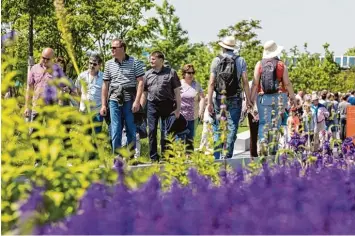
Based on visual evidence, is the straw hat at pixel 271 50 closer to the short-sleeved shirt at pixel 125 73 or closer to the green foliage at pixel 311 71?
the short-sleeved shirt at pixel 125 73

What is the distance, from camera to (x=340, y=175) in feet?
12.9

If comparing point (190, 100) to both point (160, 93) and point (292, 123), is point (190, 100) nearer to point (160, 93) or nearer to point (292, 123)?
point (160, 93)

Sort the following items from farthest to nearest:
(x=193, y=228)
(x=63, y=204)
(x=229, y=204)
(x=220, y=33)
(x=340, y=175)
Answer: (x=220, y=33) < (x=340, y=175) < (x=63, y=204) < (x=229, y=204) < (x=193, y=228)

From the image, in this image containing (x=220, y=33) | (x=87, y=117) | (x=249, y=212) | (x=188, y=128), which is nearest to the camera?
(x=249, y=212)

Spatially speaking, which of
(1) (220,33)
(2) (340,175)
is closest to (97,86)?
(2) (340,175)

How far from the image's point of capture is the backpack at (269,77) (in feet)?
31.9

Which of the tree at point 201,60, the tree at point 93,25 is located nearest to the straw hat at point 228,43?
the tree at point 93,25

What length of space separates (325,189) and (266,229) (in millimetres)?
843

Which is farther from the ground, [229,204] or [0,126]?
[0,126]

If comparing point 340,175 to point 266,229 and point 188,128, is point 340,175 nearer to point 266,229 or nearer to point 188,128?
point 266,229

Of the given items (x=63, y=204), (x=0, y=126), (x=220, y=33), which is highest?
(x=220, y=33)

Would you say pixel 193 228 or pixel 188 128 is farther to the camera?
pixel 188 128


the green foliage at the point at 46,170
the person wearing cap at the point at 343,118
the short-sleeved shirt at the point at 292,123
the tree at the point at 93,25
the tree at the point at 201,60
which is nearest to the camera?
the green foliage at the point at 46,170

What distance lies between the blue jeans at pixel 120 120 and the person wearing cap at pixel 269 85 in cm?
145
